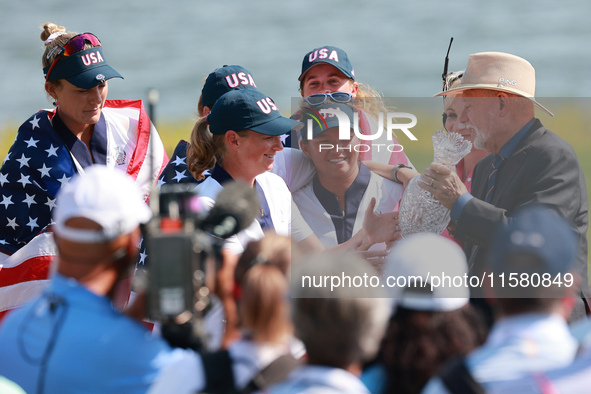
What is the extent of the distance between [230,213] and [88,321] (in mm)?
Result: 549

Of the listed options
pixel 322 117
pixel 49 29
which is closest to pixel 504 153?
pixel 322 117

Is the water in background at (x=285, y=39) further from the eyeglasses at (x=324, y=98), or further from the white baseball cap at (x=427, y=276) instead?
the white baseball cap at (x=427, y=276)

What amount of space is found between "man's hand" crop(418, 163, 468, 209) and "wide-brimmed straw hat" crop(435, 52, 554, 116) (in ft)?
1.69

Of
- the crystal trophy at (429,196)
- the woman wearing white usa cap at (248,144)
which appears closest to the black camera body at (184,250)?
the crystal trophy at (429,196)

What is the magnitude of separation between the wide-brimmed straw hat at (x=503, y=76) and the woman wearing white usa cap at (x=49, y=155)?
1774 mm

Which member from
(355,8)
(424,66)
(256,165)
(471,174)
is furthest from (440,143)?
(355,8)

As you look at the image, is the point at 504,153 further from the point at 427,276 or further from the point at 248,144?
the point at 427,276

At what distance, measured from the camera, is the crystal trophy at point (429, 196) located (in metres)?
3.66

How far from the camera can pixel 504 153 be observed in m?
3.74

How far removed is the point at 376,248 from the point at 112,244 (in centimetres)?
143

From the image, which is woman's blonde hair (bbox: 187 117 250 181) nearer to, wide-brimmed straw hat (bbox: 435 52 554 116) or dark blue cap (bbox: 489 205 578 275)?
wide-brimmed straw hat (bbox: 435 52 554 116)

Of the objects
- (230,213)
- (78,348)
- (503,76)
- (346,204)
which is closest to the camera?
(78,348)

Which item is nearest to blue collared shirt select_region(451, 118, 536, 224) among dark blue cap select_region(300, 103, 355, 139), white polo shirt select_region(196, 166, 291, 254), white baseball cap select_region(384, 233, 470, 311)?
dark blue cap select_region(300, 103, 355, 139)

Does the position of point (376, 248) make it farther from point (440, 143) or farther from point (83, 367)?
point (83, 367)
